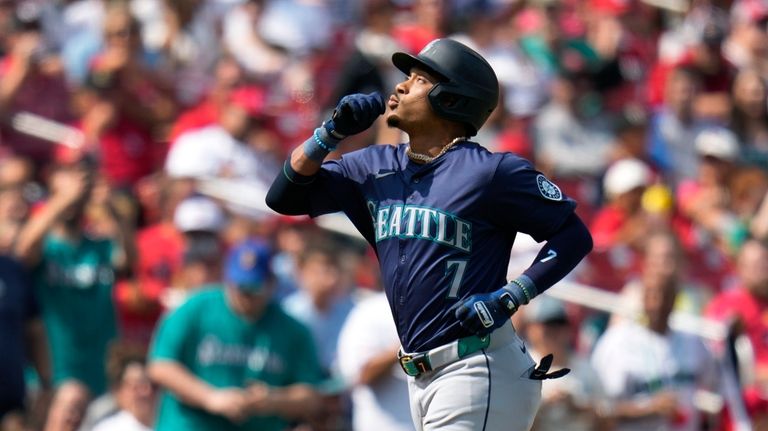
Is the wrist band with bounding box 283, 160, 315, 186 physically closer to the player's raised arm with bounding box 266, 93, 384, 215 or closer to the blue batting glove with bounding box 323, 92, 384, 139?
the player's raised arm with bounding box 266, 93, 384, 215

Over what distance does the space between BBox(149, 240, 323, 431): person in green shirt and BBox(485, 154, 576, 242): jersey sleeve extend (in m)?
3.12

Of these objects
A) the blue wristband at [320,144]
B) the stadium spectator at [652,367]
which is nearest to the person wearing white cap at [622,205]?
the stadium spectator at [652,367]

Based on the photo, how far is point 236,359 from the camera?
905cm

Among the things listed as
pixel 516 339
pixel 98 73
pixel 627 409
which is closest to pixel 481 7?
pixel 98 73

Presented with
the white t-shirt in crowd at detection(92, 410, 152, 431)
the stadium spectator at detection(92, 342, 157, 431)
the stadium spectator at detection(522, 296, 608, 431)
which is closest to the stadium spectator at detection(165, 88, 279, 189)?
the stadium spectator at detection(92, 342, 157, 431)

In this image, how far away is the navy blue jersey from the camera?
6.05 meters

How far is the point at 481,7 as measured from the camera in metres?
14.2

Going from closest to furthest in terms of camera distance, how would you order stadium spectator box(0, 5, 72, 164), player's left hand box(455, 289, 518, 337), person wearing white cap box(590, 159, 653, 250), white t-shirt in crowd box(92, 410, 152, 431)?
player's left hand box(455, 289, 518, 337), white t-shirt in crowd box(92, 410, 152, 431), person wearing white cap box(590, 159, 653, 250), stadium spectator box(0, 5, 72, 164)

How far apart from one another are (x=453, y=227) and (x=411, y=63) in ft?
2.11

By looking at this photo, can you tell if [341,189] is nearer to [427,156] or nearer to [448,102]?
[427,156]

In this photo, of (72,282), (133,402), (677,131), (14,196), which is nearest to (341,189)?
(133,402)

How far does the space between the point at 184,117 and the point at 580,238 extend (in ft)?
20.0

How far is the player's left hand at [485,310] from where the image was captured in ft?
19.2

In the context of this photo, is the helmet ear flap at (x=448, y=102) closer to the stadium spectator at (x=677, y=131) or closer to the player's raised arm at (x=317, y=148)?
the player's raised arm at (x=317, y=148)
